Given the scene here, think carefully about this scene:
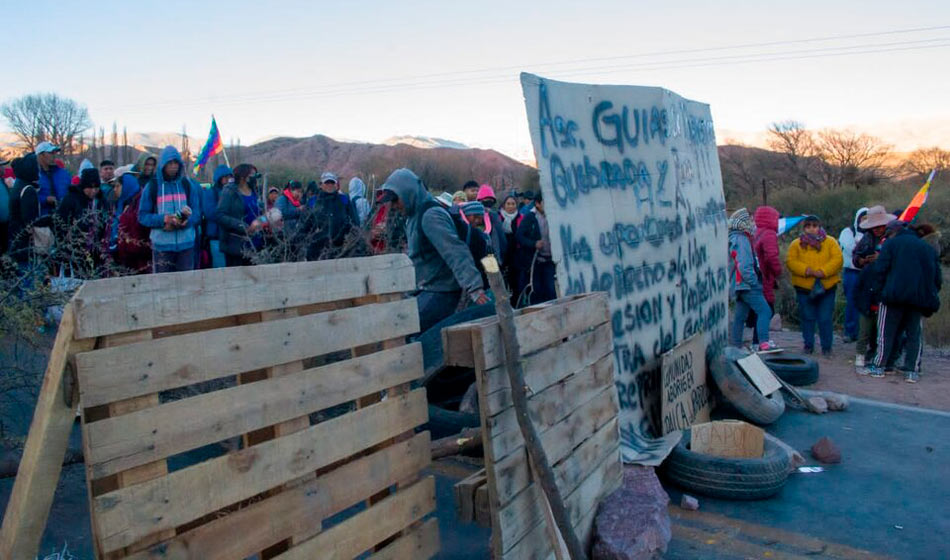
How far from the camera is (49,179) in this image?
8930 mm

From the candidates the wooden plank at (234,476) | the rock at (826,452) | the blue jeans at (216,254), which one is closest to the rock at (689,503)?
the rock at (826,452)

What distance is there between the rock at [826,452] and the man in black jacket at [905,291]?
3596 millimetres

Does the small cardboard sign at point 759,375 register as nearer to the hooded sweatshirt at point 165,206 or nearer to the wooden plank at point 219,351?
the wooden plank at point 219,351

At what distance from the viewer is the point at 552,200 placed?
542 cm

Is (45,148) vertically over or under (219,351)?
over

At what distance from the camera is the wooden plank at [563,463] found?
135 inches

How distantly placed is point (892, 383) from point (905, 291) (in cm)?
109

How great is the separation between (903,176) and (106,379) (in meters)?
49.9

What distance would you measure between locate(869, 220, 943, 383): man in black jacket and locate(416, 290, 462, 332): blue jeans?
5.71 meters

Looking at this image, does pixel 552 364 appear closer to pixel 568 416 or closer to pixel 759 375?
pixel 568 416

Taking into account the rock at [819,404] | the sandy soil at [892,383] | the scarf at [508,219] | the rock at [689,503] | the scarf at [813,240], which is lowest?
the sandy soil at [892,383]

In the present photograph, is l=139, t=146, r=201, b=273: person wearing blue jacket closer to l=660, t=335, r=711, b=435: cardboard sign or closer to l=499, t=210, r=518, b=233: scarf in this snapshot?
l=660, t=335, r=711, b=435: cardboard sign

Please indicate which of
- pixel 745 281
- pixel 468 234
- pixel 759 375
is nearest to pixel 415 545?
pixel 468 234

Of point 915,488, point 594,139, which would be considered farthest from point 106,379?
point 915,488
